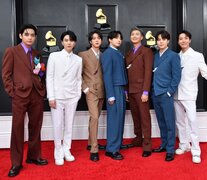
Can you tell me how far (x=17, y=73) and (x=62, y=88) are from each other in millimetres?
436

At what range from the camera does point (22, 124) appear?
2260 mm

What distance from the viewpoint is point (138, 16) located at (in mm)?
3367

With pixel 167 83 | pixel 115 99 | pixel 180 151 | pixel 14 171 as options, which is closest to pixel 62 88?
pixel 115 99

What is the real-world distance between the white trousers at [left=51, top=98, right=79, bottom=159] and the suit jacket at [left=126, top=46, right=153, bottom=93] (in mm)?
682

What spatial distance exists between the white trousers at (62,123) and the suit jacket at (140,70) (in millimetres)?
682

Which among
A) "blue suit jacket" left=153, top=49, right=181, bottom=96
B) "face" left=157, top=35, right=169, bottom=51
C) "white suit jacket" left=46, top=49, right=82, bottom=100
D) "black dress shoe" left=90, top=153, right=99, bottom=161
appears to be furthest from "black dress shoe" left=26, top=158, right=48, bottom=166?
"face" left=157, top=35, right=169, bottom=51

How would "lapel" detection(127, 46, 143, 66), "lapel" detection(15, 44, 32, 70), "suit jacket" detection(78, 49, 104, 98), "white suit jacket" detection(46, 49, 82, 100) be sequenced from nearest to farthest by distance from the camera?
"lapel" detection(15, 44, 32, 70) → "white suit jacket" detection(46, 49, 82, 100) → "suit jacket" detection(78, 49, 104, 98) → "lapel" detection(127, 46, 143, 66)

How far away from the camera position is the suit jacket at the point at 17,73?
219 centimetres

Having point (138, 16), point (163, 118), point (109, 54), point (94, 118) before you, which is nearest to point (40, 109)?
point (94, 118)

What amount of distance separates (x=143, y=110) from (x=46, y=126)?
133 cm

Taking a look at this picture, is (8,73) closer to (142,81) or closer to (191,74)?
(142,81)

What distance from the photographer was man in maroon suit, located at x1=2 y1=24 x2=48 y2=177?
7.25 feet

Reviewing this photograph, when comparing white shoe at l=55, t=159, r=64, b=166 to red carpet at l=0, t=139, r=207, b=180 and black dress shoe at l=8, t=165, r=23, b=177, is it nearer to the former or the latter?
red carpet at l=0, t=139, r=207, b=180

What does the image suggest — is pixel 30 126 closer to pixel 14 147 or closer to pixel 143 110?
pixel 14 147
